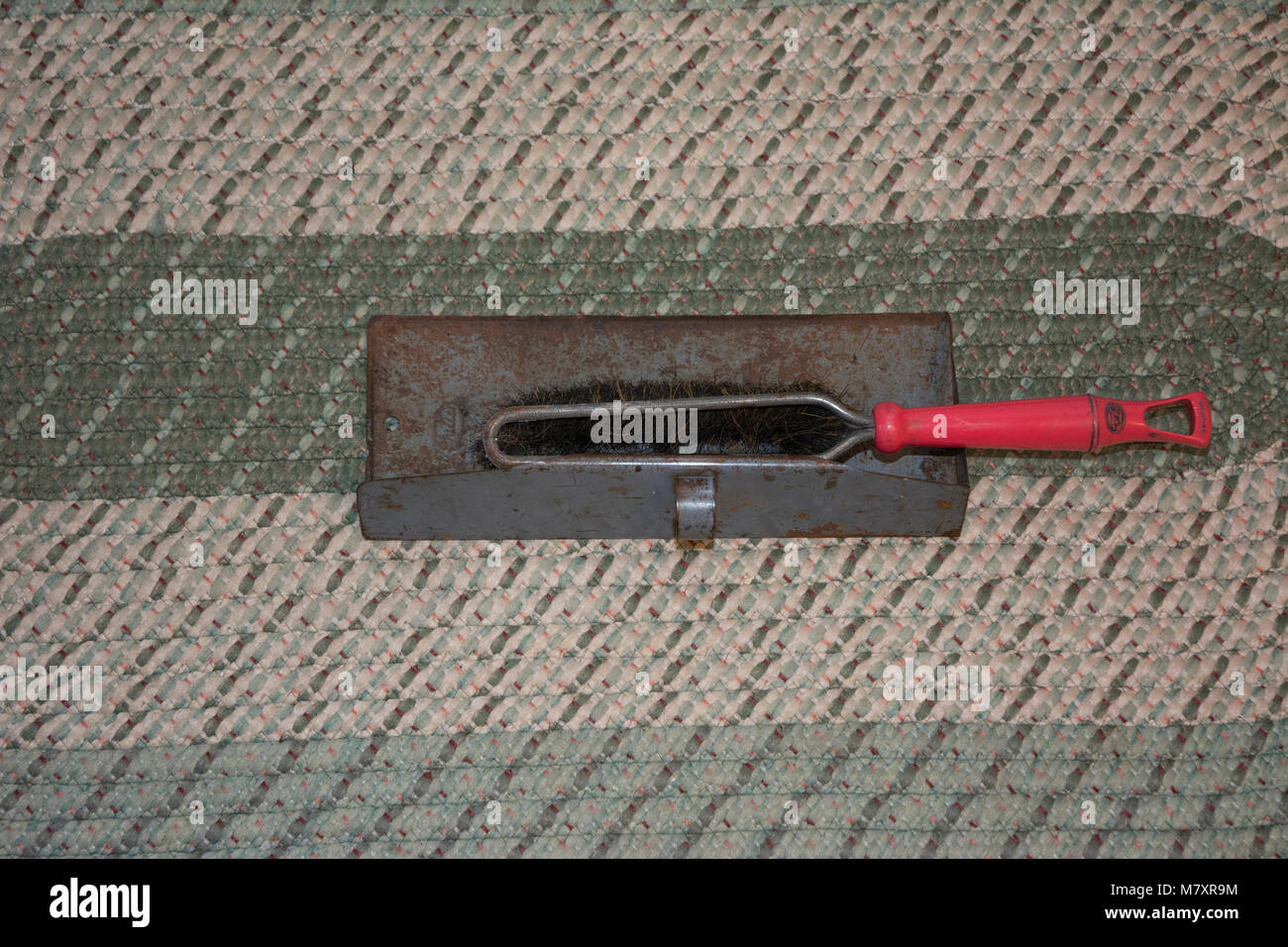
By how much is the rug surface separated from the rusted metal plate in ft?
0.11

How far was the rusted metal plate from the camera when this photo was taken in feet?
2.18

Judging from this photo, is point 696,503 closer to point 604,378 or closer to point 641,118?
point 604,378

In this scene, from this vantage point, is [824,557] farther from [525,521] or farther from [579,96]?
[579,96]

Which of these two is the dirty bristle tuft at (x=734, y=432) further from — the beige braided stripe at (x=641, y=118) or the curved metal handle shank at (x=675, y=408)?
the beige braided stripe at (x=641, y=118)

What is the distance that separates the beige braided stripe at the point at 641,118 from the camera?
73cm

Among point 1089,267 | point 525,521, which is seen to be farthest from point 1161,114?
point 525,521

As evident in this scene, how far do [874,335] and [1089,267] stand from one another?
0.53 ft

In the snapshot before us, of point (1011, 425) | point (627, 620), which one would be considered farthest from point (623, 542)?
point (1011, 425)

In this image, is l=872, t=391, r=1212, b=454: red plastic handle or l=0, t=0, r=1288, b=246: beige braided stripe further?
l=0, t=0, r=1288, b=246: beige braided stripe

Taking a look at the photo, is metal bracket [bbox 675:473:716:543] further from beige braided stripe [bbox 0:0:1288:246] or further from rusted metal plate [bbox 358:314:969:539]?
beige braided stripe [bbox 0:0:1288:246]

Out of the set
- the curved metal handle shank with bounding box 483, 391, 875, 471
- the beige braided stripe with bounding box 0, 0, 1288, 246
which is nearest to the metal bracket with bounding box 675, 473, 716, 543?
the curved metal handle shank with bounding box 483, 391, 875, 471

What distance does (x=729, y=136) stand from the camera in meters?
0.74

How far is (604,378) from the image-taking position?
0.68 meters

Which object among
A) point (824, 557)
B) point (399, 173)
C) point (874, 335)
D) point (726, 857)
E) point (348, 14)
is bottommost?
point (726, 857)
